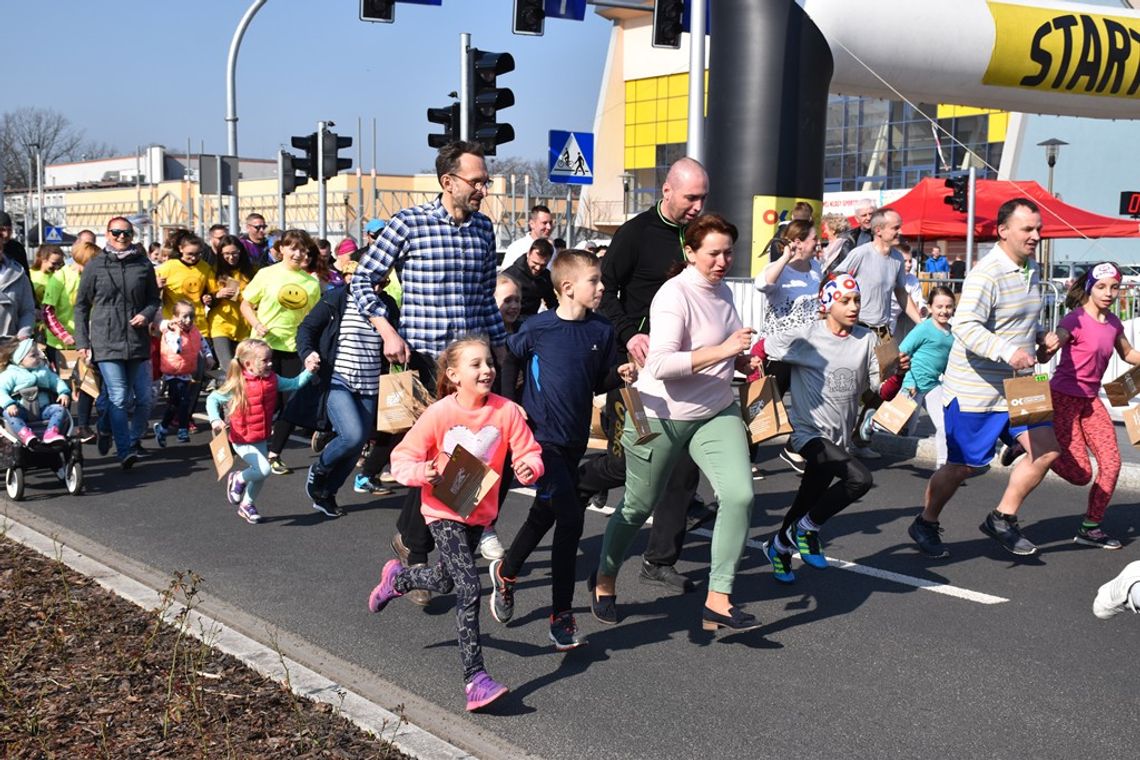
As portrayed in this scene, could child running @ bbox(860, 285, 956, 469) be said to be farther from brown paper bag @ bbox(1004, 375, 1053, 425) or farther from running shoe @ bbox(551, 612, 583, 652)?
running shoe @ bbox(551, 612, 583, 652)

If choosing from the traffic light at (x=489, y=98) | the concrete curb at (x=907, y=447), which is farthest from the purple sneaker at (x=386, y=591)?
the traffic light at (x=489, y=98)

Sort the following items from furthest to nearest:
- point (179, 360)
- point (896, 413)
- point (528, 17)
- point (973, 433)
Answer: point (528, 17), point (179, 360), point (973, 433), point (896, 413)

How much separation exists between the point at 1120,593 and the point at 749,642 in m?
1.69

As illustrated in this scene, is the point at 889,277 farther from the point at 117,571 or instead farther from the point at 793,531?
the point at 117,571

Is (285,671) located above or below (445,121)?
below

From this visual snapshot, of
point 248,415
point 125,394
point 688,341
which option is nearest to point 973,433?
point 688,341

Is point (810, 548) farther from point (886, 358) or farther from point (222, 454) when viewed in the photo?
point (222, 454)

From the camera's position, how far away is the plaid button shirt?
687cm

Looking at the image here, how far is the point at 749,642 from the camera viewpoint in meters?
5.88

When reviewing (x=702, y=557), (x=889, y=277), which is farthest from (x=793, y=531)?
(x=889, y=277)

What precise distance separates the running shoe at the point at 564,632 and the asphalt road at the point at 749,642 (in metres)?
0.07

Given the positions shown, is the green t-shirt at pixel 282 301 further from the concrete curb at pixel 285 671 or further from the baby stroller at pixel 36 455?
the concrete curb at pixel 285 671

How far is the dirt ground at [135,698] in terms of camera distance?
172 inches

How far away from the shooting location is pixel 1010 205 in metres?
7.31
